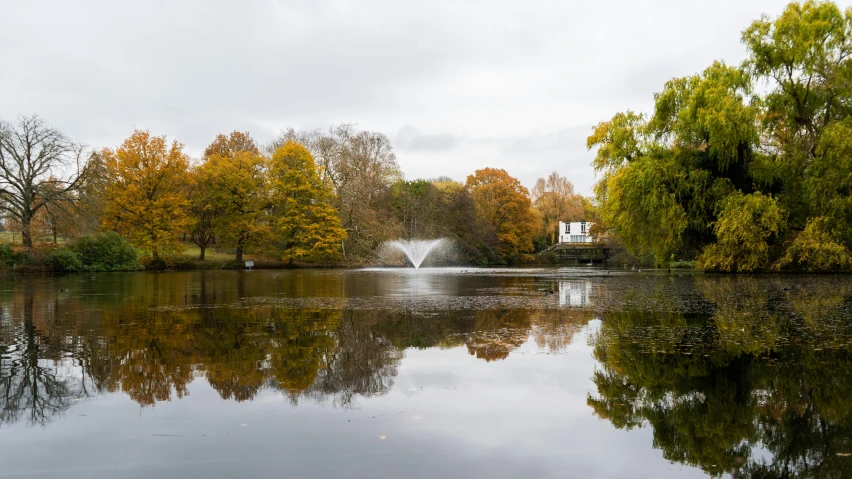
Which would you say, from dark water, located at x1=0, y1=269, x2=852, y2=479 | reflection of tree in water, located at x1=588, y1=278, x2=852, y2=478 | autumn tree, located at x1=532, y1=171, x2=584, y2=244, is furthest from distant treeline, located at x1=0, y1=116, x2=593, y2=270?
reflection of tree in water, located at x1=588, y1=278, x2=852, y2=478

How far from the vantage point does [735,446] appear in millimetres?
4332

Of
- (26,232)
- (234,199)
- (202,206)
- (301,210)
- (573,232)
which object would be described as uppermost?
(234,199)

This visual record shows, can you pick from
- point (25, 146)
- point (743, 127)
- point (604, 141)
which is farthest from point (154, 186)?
point (743, 127)

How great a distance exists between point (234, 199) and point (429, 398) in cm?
4619

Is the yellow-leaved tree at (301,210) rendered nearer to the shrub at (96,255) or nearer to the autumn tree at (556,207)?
the shrub at (96,255)

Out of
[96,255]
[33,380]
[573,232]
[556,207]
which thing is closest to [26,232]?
[96,255]

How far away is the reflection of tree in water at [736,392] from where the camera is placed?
418 centimetres

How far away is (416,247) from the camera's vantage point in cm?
5466

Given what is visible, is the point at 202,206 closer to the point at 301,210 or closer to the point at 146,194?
the point at 146,194

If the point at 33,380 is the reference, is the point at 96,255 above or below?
above

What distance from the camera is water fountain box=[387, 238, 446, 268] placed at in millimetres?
52094

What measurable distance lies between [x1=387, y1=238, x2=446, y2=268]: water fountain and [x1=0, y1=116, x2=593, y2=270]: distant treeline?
2.93ft

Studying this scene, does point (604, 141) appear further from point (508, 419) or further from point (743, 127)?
point (508, 419)

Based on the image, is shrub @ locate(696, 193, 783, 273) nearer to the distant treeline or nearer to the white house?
the distant treeline
